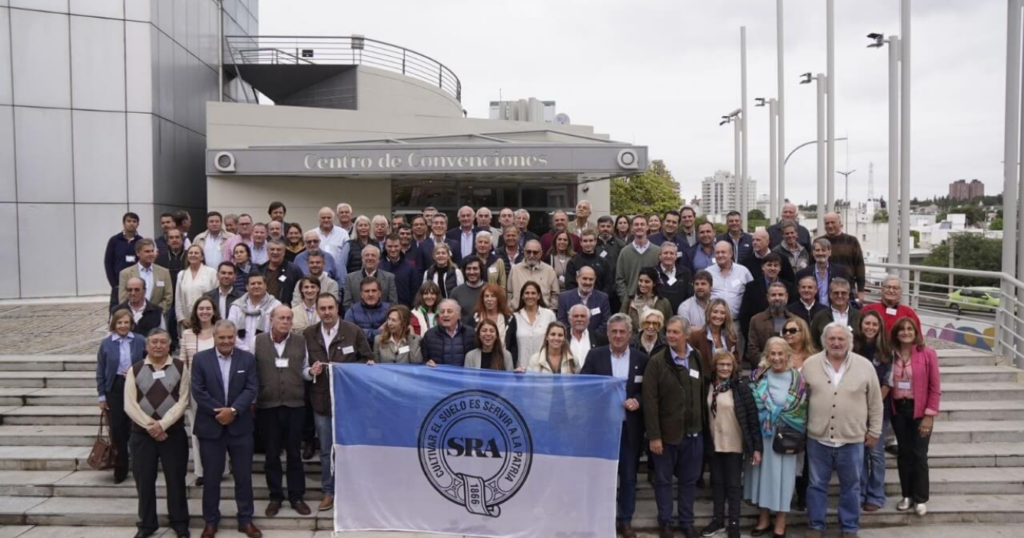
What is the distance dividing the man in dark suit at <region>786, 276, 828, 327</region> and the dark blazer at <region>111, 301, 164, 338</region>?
664 cm

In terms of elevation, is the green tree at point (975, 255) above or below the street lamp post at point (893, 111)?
below

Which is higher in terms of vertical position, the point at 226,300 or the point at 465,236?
the point at 465,236

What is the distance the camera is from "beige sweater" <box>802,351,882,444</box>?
6184mm

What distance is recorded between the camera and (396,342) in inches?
267

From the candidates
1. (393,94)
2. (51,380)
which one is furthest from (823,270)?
(393,94)

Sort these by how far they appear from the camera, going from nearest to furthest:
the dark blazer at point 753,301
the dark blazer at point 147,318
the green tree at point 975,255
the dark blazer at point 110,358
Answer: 1. the dark blazer at point 110,358
2. the dark blazer at point 147,318
3. the dark blazer at point 753,301
4. the green tree at point 975,255

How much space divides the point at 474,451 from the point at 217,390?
2.36 meters

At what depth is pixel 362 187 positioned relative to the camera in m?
20.0

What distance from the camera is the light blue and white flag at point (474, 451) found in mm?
6379

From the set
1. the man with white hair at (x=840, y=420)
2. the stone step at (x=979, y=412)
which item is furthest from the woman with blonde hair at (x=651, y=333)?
the stone step at (x=979, y=412)

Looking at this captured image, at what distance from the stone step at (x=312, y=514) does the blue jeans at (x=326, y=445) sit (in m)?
0.28

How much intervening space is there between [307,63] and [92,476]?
59.6 ft

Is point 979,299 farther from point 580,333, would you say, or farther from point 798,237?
point 580,333

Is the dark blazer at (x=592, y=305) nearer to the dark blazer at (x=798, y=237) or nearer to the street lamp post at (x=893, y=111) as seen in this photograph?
the dark blazer at (x=798, y=237)
